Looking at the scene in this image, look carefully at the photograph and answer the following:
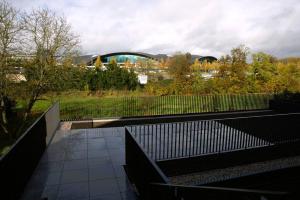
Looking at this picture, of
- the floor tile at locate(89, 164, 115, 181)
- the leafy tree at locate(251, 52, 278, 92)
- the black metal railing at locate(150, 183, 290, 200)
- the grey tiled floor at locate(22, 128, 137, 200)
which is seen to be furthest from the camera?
the leafy tree at locate(251, 52, 278, 92)

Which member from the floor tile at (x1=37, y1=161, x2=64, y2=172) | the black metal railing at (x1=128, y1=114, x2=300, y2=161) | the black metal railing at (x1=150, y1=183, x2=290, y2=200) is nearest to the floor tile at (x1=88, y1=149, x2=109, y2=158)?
the floor tile at (x1=37, y1=161, x2=64, y2=172)

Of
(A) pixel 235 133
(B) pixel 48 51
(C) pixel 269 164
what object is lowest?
(C) pixel 269 164

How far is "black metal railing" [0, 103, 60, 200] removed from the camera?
302 centimetres

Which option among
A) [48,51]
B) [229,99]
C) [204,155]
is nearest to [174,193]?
[204,155]

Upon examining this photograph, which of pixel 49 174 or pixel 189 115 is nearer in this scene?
pixel 49 174

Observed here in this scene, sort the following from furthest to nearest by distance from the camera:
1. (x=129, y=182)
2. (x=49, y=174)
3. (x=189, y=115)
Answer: (x=189, y=115) → (x=49, y=174) → (x=129, y=182)

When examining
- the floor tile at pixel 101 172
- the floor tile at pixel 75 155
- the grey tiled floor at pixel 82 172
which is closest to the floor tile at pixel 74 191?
the grey tiled floor at pixel 82 172

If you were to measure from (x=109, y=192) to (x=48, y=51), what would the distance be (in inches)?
446

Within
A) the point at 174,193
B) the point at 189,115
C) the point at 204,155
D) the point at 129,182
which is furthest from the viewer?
the point at 189,115

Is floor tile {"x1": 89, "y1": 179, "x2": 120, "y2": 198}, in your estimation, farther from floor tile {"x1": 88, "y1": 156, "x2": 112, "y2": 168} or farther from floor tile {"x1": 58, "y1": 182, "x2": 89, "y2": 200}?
floor tile {"x1": 88, "y1": 156, "x2": 112, "y2": 168}

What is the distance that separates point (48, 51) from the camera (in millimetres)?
13367

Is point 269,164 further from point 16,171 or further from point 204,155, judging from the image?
point 16,171

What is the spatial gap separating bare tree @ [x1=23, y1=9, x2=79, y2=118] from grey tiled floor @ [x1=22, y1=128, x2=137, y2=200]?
6325mm

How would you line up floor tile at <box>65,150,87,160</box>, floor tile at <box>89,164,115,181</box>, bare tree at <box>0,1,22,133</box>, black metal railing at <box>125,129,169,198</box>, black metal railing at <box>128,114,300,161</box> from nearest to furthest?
black metal railing at <box>125,129,169,198</box>, floor tile at <box>89,164,115,181</box>, floor tile at <box>65,150,87,160</box>, black metal railing at <box>128,114,300,161</box>, bare tree at <box>0,1,22,133</box>
